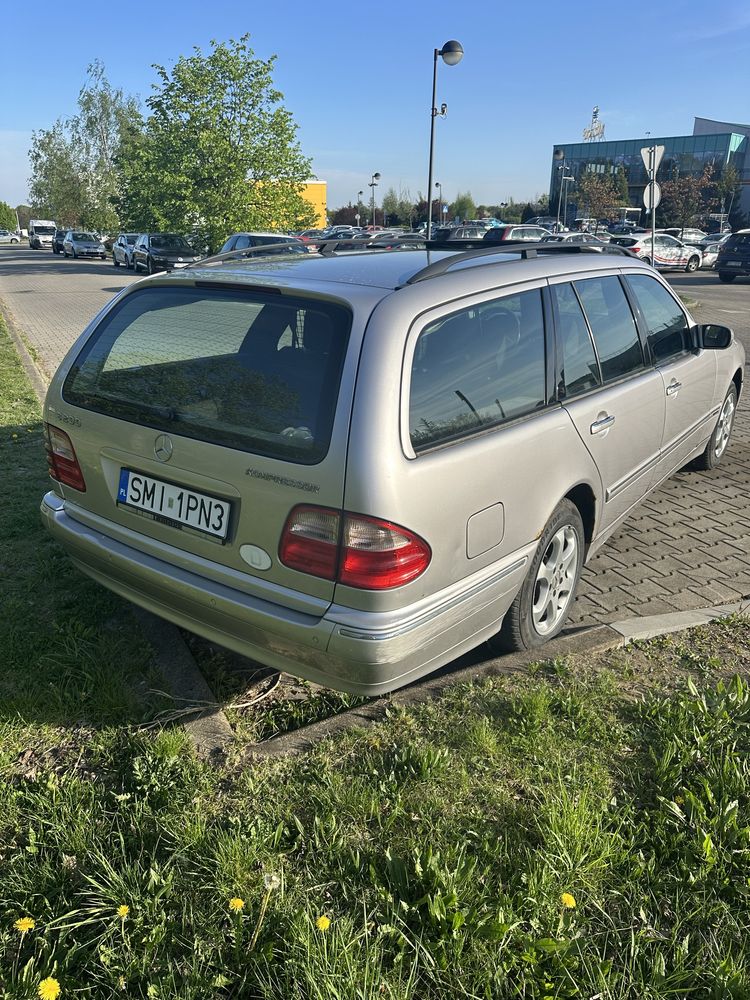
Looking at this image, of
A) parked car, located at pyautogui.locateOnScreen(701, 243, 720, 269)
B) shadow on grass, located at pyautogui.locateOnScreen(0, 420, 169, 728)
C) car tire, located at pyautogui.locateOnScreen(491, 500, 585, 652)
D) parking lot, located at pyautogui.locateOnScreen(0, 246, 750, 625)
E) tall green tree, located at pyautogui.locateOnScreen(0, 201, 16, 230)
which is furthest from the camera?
tall green tree, located at pyautogui.locateOnScreen(0, 201, 16, 230)

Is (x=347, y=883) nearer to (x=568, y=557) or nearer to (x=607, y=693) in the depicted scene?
(x=607, y=693)

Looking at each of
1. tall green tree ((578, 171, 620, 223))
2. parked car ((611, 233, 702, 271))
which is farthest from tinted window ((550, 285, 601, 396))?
tall green tree ((578, 171, 620, 223))

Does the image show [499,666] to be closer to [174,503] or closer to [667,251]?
[174,503]

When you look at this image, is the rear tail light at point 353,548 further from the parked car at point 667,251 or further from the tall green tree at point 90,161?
the tall green tree at point 90,161

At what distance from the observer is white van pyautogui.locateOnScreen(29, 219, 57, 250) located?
216 feet

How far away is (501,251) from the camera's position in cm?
343

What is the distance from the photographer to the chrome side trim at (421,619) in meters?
2.41

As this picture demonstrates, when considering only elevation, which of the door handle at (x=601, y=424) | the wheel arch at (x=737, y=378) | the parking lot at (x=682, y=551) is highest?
the door handle at (x=601, y=424)

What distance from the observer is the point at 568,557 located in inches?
140

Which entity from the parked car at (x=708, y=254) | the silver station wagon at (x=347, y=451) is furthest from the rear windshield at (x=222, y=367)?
the parked car at (x=708, y=254)

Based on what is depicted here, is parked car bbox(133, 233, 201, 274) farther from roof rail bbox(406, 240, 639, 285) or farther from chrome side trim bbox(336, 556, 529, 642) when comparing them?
chrome side trim bbox(336, 556, 529, 642)

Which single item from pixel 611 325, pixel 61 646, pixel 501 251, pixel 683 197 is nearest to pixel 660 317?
pixel 611 325

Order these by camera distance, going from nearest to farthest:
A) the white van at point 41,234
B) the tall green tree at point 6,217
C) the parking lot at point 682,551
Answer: the parking lot at point 682,551
the white van at point 41,234
the tall green tree at point 6,217

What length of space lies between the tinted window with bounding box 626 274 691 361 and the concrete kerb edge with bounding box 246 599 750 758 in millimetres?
1547
